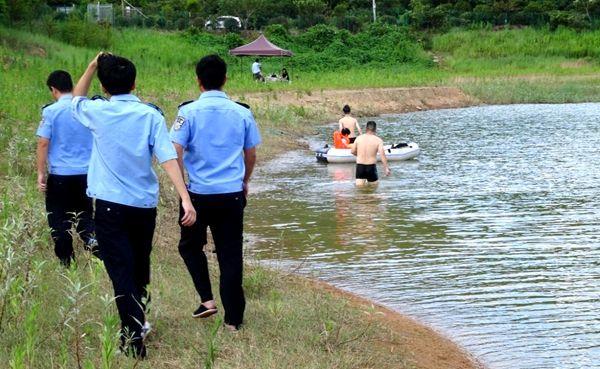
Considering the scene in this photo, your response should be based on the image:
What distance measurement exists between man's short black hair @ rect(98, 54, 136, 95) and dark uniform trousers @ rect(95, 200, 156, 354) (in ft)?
2.35

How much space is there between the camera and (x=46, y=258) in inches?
327

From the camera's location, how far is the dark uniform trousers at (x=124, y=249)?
6016 mm

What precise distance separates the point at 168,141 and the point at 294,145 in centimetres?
1994

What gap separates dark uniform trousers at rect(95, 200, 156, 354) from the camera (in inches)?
237

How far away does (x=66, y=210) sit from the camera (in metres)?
8.19

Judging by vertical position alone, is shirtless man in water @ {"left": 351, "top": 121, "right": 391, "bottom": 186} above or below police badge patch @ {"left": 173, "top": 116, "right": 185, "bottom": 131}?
below

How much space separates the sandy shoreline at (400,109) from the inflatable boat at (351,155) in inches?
354

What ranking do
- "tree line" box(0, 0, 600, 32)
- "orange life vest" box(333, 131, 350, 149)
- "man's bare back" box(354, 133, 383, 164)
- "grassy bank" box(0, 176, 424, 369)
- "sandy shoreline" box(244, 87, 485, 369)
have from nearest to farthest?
"grassy bank" box(0, 176, 424, 369) < "sandy shoreline" box(244, 87, 485, 369) < "man's bare back" box(354, 133, 383, 164) < "orange life vest" box(333, 131, 350, 149) < "tree line" box(0, 0, 600, 32)

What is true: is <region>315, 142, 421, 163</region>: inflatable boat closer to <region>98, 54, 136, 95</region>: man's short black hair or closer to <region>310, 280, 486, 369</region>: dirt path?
<region>310, 280, 486, 369</region>: dirt path

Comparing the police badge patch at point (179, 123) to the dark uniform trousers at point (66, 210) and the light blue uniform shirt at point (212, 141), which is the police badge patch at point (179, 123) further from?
the dark uniform trousers at point (66, 210)

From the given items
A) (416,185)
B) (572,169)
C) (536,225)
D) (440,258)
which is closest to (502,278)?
(440,258)

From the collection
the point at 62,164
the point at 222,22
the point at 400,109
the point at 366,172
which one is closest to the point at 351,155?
the point at 366,172

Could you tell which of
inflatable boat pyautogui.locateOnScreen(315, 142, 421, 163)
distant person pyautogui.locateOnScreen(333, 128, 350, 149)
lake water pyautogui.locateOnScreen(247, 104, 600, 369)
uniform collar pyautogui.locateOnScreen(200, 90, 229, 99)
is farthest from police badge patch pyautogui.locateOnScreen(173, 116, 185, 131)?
distant person pyautogui.locateOnScreen(333, 128, 350, 149)

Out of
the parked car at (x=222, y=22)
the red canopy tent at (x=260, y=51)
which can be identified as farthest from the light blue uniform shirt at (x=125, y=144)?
the parked car at (x=222, y=22)
